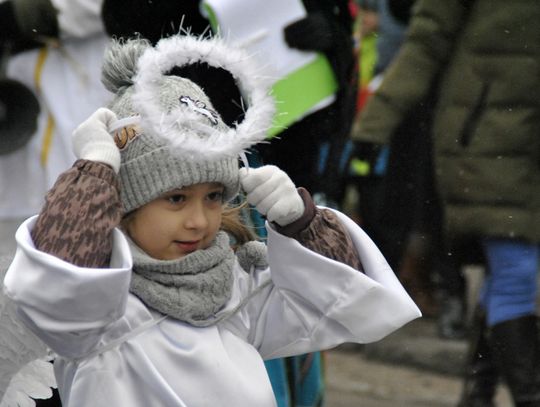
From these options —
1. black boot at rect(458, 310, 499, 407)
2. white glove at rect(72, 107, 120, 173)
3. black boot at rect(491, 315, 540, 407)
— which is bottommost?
black boot at rect(458, 310, 499, 407)

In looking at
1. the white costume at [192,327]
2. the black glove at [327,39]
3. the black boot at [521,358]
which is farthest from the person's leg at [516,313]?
the white costume at [192,327]

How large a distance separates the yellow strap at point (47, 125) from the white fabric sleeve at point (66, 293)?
4.42ft

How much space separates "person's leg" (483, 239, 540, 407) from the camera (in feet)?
14.3

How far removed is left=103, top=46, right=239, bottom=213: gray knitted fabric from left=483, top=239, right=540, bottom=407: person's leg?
74.4 inches

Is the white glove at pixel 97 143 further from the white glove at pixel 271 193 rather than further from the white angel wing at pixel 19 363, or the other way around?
the white angel wing at pixel 19 363

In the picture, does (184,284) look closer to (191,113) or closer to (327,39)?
(191,113)

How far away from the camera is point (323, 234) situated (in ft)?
8.92

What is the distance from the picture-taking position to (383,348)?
622 cm

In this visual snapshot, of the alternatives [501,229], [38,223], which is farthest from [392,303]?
[501,229]

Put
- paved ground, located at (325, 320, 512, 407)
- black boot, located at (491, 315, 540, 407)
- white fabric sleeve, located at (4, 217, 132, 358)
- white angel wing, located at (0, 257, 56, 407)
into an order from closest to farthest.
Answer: white fabric sleeve, located at (4, 217, 132, 358), white angel wing, located at (0, 257, 56, 407), black boot, located at (491, 315, 540, 407), paved ground, located at (325, 320, 512, 407)

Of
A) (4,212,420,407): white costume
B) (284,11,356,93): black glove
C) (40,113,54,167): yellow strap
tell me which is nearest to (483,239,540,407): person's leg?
(284,11,356,93): black glove

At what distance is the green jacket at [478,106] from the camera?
14.0 ft

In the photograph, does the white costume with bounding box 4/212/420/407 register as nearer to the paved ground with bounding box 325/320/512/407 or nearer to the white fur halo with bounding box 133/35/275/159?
the white fur halo with bounding box 133/35/275/159

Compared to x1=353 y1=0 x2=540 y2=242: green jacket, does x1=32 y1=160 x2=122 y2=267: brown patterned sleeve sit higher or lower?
higher
